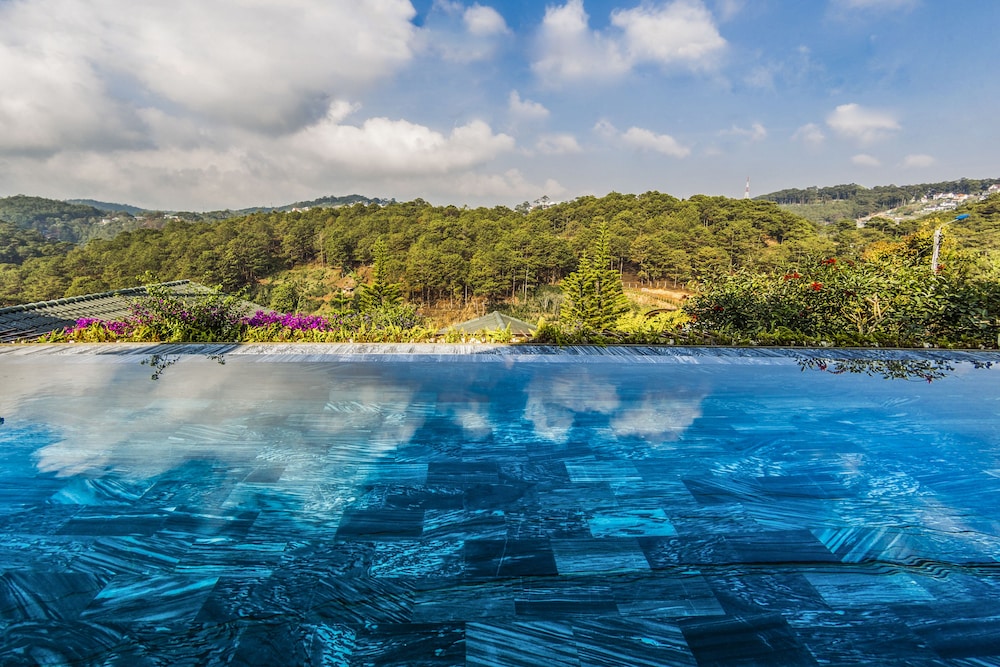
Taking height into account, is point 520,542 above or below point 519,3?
below

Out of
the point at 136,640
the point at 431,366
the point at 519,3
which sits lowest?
the point at 136,640

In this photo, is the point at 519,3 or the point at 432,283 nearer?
the point at 519,3

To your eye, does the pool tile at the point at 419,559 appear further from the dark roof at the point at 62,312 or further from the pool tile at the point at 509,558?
the dark roof at the point at 62,312

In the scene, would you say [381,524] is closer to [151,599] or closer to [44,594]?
[151,599]

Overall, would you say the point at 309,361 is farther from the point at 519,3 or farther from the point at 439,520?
the point at 519,3

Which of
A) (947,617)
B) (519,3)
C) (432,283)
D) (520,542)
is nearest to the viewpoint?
(947,617)

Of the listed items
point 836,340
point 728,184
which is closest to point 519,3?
point 836,340

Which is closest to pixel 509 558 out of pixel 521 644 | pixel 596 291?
pixel 521 644
